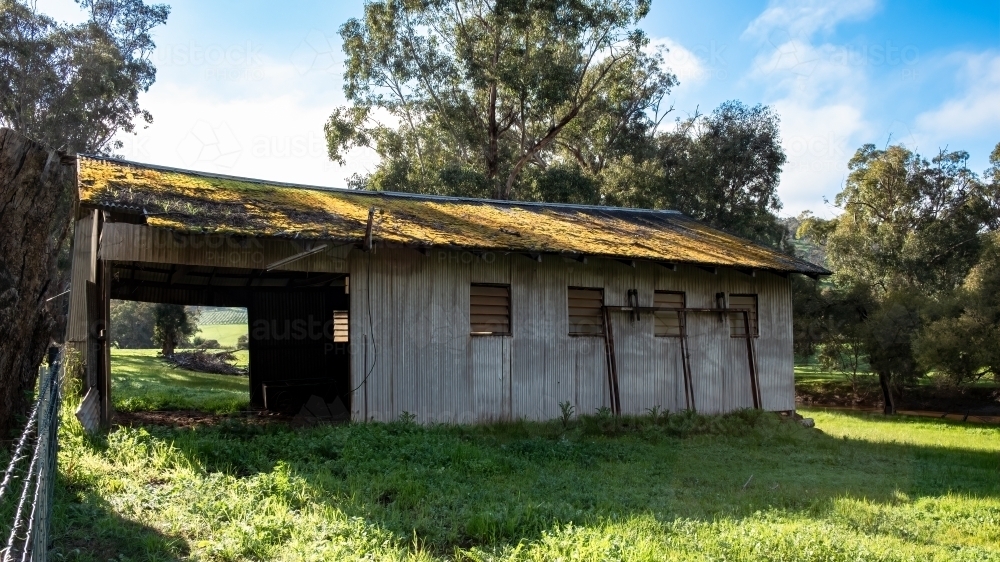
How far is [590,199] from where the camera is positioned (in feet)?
92.8

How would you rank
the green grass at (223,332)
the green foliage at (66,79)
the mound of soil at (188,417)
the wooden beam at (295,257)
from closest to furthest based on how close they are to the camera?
the wooden beam at (295,257) < the mound of soil at (188,417) < the green foliage at (66,79) < the green grass at (223,332)

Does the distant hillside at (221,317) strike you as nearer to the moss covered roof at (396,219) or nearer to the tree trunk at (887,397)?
the tree trunk at (887,397)

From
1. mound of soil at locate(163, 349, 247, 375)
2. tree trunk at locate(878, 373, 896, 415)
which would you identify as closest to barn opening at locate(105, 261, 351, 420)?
mound of soil at locate(163, 349, 247, 375)

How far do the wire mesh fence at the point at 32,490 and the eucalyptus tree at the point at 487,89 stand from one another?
2025 centimetres

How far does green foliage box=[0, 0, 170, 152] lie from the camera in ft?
88.1

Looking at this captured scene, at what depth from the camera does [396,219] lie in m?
12.9

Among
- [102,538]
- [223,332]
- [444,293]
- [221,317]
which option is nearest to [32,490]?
[102,538]

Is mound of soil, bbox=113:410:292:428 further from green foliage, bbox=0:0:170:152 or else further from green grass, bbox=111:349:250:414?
green foliage, bbox=0:0:170:152

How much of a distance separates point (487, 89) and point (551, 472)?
895 inches

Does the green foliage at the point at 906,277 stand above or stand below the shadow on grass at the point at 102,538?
above

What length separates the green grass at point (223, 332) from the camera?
180ft

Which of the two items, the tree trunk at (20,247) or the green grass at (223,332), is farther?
the green grass at (223,332)

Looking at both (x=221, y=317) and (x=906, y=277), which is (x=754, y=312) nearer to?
(x=906, y=277)

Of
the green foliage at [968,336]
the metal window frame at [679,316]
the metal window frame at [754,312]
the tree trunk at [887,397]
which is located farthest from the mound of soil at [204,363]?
the green foliage at [968,336]
